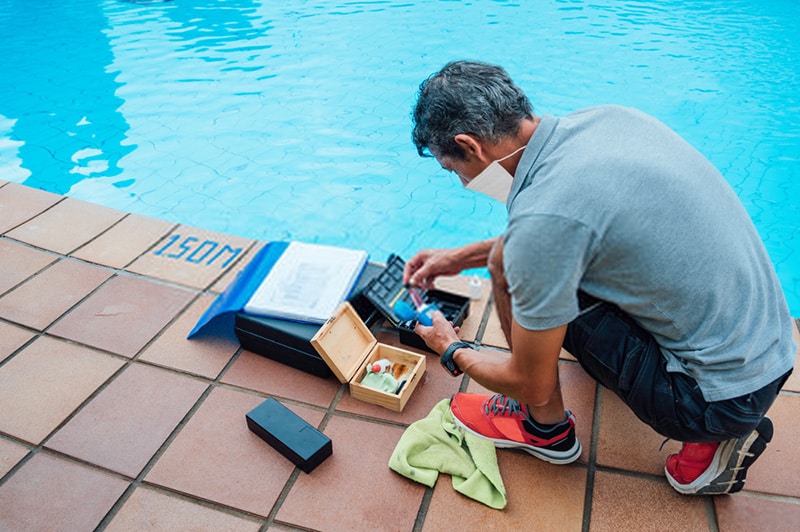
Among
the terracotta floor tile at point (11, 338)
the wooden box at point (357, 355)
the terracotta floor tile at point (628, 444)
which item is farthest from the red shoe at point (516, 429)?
the terracotta floor tile at point (11, 338)

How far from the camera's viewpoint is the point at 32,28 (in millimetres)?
6477

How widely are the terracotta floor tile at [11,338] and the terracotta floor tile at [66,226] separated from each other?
560 millimetres

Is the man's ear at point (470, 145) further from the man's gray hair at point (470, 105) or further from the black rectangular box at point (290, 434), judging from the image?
the black rectangular box at point (290, 434)

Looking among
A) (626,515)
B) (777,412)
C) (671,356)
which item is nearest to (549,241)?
(671,356)

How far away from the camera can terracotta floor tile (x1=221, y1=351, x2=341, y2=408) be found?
202cm

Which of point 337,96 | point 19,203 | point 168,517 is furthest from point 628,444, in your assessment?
point 337,96

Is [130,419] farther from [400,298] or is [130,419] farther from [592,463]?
[592,463]

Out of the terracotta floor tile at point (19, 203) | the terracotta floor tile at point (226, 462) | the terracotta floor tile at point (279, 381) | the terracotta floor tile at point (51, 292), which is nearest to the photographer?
the terracotta floor tile at point (226, 462)

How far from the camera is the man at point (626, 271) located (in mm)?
1170

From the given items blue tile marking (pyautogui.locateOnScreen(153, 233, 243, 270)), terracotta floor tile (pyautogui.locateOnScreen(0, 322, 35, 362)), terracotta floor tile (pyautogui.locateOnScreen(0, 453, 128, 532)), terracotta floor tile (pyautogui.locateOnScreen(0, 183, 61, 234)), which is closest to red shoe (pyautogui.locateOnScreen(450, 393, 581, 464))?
terracotta floor tile (pyautogui.locateOnScreen(0, 453, 128, 532))

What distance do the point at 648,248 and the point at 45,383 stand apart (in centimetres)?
219

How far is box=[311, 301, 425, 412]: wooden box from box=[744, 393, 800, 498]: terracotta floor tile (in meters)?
1.15

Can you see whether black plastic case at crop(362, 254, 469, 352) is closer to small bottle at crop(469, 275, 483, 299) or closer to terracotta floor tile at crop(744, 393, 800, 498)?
small bottle at crop(469, 275, 483, 299)

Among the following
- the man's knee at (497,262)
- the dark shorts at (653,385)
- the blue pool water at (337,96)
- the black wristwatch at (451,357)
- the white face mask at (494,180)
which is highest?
the white face mask at (494,180)
